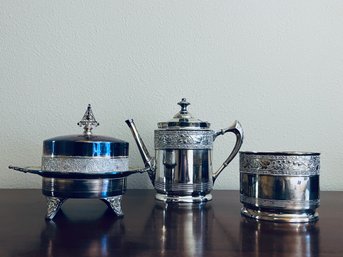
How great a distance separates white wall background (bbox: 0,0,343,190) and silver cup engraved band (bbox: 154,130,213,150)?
170mm

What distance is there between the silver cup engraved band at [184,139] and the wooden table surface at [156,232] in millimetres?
111

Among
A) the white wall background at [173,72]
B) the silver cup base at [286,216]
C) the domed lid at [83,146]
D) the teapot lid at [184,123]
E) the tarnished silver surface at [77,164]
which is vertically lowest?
the silver cup base at [286,216]

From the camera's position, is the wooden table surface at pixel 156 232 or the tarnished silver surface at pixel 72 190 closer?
the wooden table surface at pixel 156 232

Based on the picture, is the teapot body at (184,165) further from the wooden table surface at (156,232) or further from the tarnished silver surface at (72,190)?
the tarnished silver surface at (72,190)

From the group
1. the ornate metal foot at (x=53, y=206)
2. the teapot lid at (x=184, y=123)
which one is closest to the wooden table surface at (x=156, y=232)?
the ornate metal foot at (x=53, y=206)

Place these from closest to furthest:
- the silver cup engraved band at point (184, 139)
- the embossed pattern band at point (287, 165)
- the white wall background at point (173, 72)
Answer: the embossed pattern band at point (287, 165) < the silver cup engraved band at point (184, 139) < the white wall background at point (173, 72)

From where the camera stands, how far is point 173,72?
2.95 ft

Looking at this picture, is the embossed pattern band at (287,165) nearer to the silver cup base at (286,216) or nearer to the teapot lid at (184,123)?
the silver cup base at (286,216)

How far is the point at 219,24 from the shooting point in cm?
91

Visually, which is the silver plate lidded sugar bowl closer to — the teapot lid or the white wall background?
the teapot lid

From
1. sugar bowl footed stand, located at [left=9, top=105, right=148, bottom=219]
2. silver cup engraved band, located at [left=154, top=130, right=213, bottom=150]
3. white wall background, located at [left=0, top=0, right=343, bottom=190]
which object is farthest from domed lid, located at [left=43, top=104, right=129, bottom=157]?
white wall background, located at [left=0, top=0, right=343, bottom=190]

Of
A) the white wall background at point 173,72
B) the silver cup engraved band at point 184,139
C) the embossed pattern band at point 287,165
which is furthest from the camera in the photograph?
the white wall background at point 173,72

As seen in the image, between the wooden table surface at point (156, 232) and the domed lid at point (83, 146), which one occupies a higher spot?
the domed lid at point (83, 146)

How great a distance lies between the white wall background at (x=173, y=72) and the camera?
887 millimetres
